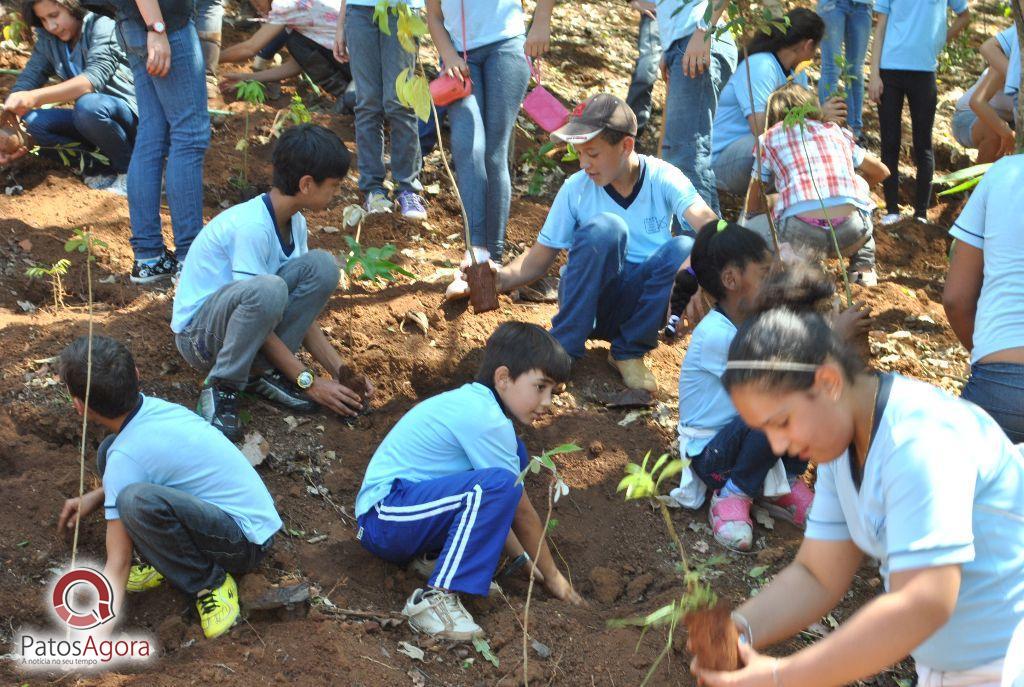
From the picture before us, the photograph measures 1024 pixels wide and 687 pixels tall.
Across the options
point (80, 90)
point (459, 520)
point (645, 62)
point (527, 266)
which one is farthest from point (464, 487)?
point (645, 62)

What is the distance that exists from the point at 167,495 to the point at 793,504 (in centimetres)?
242

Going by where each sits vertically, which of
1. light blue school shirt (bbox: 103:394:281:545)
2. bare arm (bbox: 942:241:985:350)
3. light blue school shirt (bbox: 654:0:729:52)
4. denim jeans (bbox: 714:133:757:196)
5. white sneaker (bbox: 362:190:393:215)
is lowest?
white sneaker (bbox: 362:190:393:215)

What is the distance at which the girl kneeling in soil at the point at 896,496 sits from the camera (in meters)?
1.89

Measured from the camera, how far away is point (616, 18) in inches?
352

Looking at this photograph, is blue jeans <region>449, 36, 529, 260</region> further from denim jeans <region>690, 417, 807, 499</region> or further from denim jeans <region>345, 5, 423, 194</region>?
denim jeans <region>690, 417, 807, 499</region>

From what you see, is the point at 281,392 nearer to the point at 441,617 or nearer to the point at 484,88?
the point at 441,617

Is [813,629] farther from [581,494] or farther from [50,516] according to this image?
[50,516]

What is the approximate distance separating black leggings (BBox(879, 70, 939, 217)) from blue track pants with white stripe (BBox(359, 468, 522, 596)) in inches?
185

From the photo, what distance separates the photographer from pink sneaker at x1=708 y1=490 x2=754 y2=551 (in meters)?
3.99

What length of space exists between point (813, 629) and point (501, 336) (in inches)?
59.5

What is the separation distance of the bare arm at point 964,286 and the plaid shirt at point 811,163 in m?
1.89

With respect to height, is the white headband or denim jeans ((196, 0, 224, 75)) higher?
the white headband

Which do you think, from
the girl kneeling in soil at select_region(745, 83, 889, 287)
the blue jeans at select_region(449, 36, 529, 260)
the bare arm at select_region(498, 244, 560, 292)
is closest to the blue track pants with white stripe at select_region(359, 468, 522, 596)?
the bare arm at select_region(498, 244, 560, 292)

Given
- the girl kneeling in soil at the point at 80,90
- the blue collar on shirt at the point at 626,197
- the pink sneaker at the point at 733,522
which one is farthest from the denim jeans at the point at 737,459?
the girl kneeling in soil at the point at 80,90
